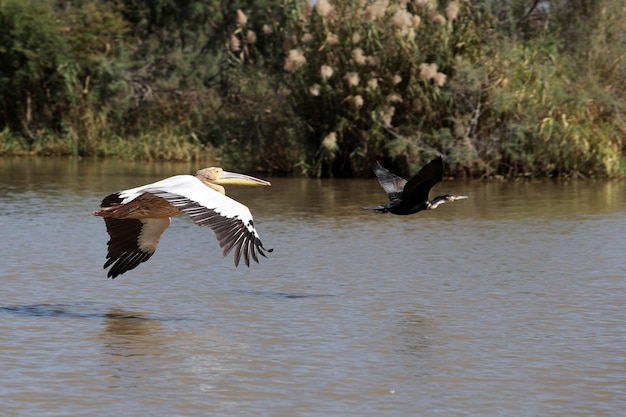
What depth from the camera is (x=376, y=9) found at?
18.9 metres

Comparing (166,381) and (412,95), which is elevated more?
(412,95)

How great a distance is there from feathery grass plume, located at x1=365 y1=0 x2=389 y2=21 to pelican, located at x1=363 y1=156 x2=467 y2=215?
9.12m

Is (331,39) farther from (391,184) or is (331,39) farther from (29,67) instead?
(29,67)

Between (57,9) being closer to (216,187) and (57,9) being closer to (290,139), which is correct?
(290,139)

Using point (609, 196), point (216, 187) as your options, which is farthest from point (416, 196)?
point (609, 196)

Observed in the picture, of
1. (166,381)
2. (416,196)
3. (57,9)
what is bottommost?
(166,381)

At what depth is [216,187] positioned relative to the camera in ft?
29.7

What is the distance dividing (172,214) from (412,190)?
1.87 metres

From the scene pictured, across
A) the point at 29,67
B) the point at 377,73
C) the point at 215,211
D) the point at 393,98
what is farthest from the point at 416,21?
the point at 215,211

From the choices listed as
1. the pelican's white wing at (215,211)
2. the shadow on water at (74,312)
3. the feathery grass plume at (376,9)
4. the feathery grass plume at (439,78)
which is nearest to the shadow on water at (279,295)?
the shadow on water at (74,312)

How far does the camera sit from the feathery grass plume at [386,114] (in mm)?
19156

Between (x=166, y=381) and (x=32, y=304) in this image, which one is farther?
(x=32, y=304)

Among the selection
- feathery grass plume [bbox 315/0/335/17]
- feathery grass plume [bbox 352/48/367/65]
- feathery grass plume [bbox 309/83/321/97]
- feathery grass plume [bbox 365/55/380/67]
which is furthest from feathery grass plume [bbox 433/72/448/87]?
feathery grass plume [bbox 315/0/335/17]

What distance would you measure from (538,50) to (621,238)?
8541 millimetres
